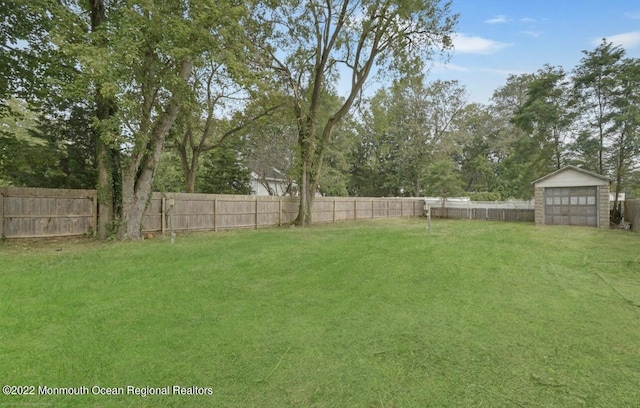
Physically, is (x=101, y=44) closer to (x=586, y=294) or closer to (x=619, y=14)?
(x=586, y=294)

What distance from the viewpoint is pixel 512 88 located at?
30.9 metres

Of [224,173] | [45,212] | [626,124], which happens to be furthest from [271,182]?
[626,124]

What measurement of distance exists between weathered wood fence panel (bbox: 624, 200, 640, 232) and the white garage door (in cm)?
96

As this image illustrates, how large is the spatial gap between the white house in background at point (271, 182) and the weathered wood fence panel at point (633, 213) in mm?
16274

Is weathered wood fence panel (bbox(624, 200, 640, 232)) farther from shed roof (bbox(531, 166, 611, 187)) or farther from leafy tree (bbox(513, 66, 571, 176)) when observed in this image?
leafy tree (bbox(513, 66, 571, 176))

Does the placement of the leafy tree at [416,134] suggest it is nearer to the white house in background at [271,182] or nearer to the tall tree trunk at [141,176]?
the white house in background at [271,182]

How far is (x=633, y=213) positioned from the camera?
12.4 meters

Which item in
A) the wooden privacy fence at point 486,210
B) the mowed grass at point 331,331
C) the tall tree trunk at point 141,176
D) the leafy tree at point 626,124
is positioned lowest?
the mowed grass at point 331,331

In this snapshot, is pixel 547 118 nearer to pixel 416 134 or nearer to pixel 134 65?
pixel 416 134

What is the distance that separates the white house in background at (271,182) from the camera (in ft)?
74.2

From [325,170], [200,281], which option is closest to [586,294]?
[200,281]

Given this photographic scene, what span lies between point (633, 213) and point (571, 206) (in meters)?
2.56

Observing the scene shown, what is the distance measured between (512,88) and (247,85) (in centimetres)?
3082

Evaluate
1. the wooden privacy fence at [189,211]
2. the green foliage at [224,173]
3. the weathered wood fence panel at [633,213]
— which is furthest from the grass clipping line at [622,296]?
the green foliage at [224,173]
